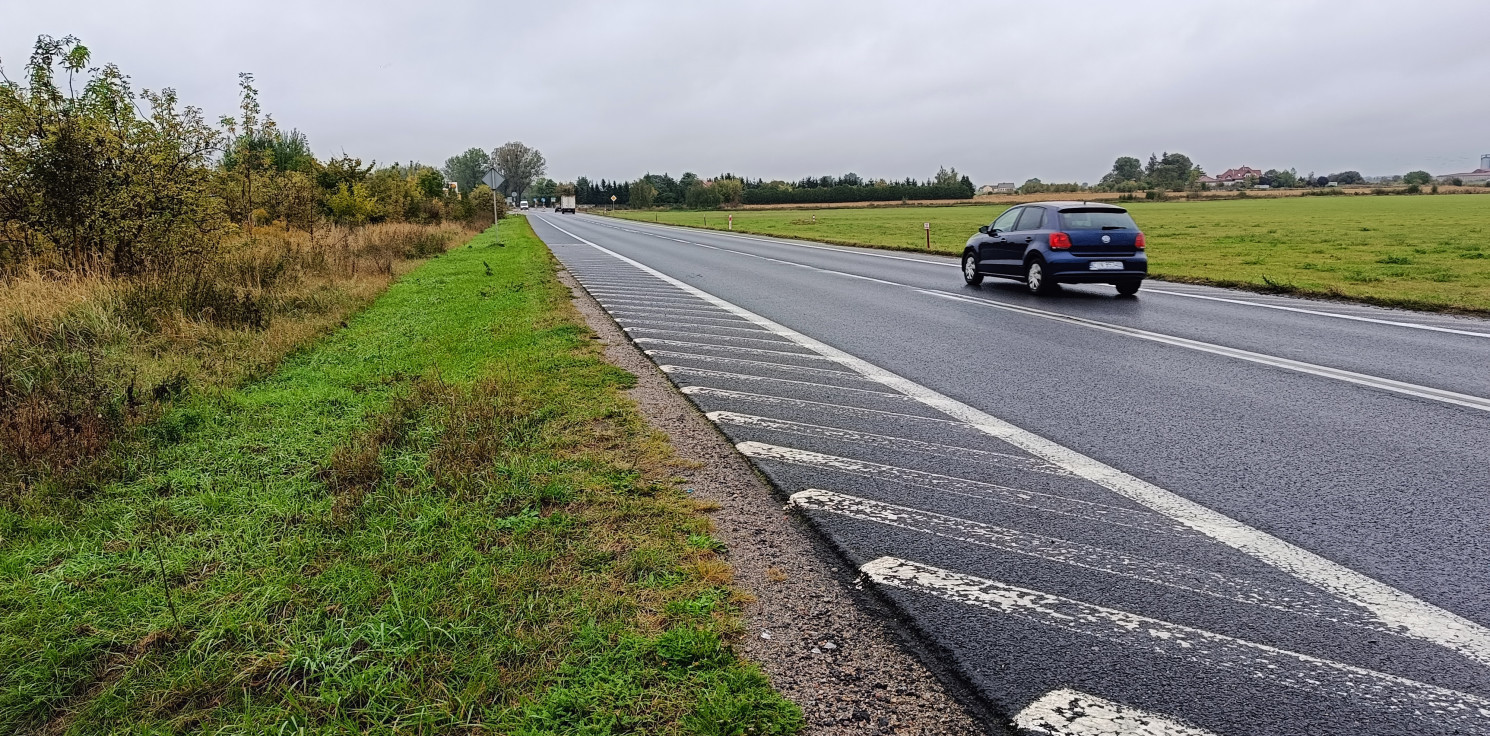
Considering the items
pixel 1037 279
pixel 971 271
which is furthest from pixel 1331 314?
pixel 971 271

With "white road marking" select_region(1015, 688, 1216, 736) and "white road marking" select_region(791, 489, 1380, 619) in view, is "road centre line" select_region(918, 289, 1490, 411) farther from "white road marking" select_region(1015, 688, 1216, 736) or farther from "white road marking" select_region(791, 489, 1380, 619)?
"white road marking" select_region(1015, 688, 1216, 736)

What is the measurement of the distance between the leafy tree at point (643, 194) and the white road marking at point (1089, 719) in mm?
140426

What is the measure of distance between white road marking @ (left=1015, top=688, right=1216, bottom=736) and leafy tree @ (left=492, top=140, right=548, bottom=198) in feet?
508

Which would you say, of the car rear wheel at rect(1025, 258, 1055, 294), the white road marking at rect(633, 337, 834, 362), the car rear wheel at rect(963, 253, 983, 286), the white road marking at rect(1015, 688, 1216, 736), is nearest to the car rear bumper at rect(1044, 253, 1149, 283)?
the car rear wheel at rect(1025, 258, 1055, 294)

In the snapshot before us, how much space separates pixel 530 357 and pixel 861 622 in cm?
523

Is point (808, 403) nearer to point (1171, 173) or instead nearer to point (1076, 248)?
point (1076, 248)

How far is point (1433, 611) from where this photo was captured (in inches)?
104

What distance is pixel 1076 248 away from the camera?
12.3m

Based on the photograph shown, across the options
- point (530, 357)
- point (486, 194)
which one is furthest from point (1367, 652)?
point (486, 194)

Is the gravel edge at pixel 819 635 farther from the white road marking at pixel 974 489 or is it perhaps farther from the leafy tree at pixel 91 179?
the leafy tree at pixel 91 179

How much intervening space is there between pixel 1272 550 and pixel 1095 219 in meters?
10.4

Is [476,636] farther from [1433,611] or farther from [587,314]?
[587,314]

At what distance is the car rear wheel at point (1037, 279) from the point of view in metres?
12.5

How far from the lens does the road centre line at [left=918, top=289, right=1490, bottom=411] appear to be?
550 cm
